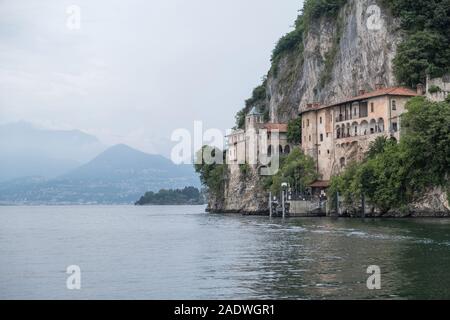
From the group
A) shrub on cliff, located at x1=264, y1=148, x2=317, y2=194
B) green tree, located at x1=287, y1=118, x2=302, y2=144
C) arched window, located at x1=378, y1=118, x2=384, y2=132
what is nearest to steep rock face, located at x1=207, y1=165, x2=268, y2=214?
green tree, located at x1=287, y1=118, x2=302, y2=144

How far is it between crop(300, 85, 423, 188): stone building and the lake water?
100 feet

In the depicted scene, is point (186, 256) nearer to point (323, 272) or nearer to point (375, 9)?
point (323, 272)

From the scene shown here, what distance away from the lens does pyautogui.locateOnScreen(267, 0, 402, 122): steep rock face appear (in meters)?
93.5

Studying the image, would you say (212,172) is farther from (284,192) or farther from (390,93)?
(390,93)

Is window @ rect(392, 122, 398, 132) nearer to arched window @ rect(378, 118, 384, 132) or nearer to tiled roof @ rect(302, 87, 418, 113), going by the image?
arched window @ rect(378, 118, 384, 132)

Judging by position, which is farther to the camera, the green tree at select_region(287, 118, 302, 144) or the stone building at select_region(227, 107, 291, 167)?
the stone building at select_region(227, 107, 291, 167)

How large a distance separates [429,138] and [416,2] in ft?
92.9

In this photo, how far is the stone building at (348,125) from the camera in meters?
85.0

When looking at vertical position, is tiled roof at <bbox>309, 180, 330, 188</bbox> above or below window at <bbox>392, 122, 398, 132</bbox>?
below

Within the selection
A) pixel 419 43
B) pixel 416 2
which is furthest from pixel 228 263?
pixel 416 2

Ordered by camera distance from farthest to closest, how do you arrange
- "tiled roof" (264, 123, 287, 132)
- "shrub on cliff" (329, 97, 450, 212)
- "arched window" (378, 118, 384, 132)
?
"tiled roof" (264, 123, 287, 132) → "arched window" (378, 118, 384, 132) → "shrub on cliff" (329, 97, 450, 212)

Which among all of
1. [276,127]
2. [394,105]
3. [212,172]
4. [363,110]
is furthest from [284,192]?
[212,172]

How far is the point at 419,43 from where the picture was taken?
86.9m

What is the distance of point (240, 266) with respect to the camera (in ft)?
120
